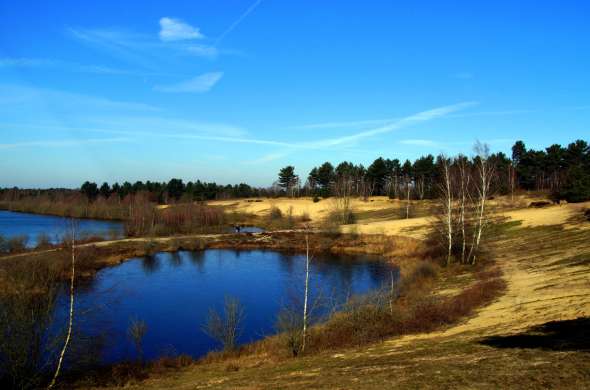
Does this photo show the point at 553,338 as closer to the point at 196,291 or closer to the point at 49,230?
the point at 196,291

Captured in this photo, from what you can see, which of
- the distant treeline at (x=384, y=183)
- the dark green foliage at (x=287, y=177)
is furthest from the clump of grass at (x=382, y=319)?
the dark green foliage at (x=287, y=177)

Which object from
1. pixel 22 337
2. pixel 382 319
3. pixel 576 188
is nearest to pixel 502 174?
pixel 576 188

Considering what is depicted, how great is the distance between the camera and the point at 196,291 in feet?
137

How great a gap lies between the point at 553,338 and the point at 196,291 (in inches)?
1300

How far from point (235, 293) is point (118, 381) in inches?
885

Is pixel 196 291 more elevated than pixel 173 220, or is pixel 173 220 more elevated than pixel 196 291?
pixel 173 220

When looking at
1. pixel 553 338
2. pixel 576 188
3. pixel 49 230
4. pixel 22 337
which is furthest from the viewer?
pixel 49 230

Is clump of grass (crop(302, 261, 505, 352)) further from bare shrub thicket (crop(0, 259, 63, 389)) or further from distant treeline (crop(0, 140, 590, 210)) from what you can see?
distant treeline (crop(0, 140, 590, 210))

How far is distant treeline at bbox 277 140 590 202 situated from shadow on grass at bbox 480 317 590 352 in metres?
47.4

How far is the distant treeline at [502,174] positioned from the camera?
72.3 m

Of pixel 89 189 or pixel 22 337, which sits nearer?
pixel 22 337

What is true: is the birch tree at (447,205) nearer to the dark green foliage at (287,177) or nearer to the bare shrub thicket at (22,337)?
the bare shrub thicket at (22,337)

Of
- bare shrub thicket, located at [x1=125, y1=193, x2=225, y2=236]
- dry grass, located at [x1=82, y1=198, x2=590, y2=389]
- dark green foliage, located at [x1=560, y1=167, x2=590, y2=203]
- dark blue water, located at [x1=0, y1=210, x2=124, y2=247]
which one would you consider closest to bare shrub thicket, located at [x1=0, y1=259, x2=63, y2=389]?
dry grass, located at [x1=82, y1=198, x2=590, y2=389]

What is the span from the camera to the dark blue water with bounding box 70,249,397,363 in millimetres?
27953
